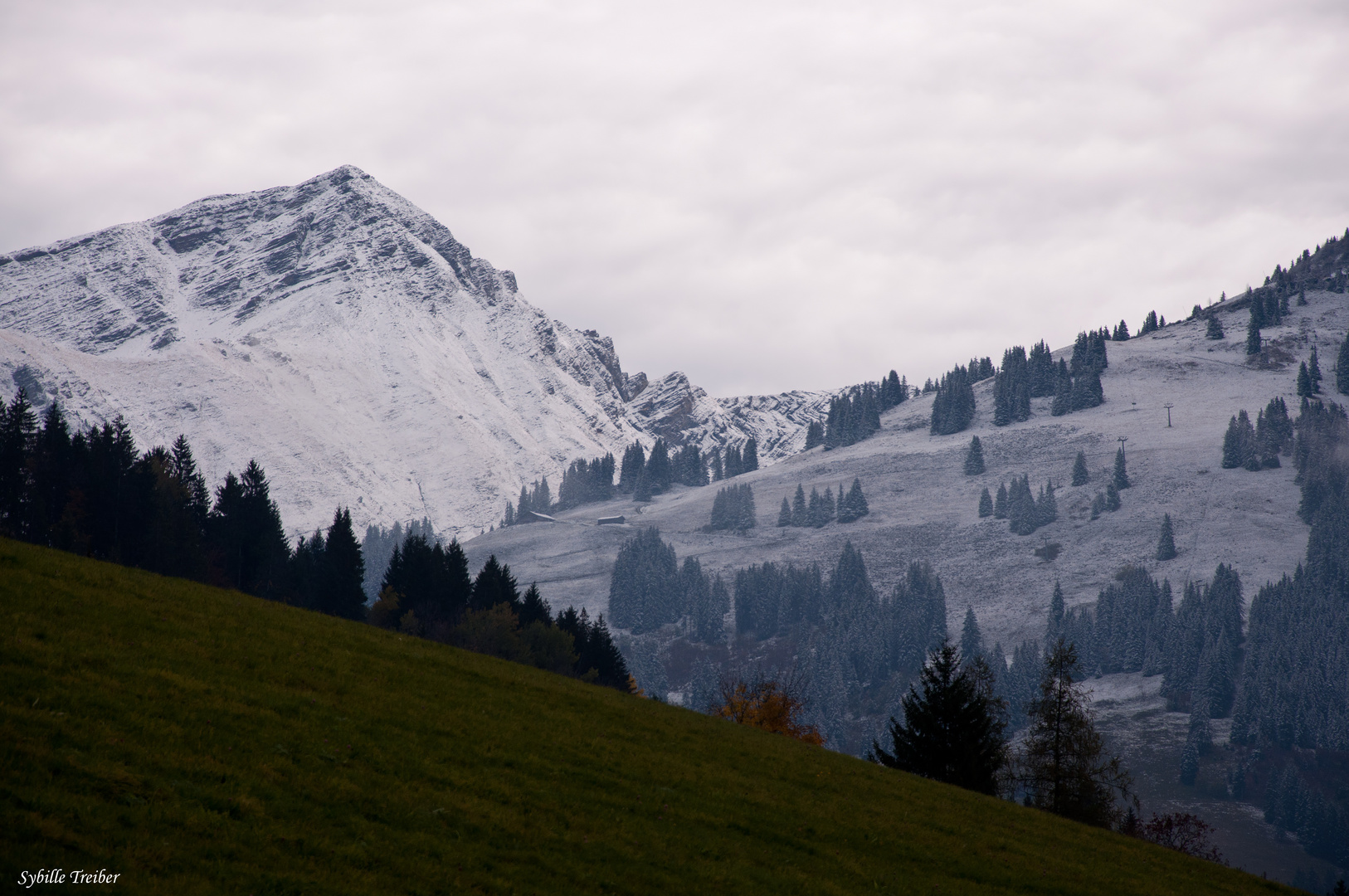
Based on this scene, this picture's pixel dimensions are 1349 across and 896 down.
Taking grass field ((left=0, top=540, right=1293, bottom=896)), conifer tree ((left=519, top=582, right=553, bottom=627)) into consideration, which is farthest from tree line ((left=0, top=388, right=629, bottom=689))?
grass field ((left=0, top=540, right=1293, bottom=896))

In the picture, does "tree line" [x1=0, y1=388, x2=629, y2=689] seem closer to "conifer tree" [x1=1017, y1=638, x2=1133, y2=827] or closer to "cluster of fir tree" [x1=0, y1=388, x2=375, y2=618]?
"cluster of fir tree" [x1=0, y1=388, x2=375, y2=618]

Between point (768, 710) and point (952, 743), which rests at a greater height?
point (952, 743)

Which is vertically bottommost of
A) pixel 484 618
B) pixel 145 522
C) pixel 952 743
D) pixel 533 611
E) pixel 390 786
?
pixel 533 611

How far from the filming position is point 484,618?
391 feet

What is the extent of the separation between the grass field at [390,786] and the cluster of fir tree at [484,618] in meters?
77.7

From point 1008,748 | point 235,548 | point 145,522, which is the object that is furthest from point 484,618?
point 1008,748

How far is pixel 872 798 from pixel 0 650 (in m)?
25.9

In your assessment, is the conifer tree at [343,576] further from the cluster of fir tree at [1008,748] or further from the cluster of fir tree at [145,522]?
the cluster of fir tree at [1008,748]

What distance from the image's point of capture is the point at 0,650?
21.5 m

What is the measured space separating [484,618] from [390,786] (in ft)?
325

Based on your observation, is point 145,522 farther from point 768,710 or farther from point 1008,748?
point 1008,748

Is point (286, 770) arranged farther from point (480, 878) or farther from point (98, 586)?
point (98, 586)

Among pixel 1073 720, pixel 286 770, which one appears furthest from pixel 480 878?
pixel 1073 720

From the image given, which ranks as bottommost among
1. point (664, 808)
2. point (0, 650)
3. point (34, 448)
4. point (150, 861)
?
point (664, 808)
